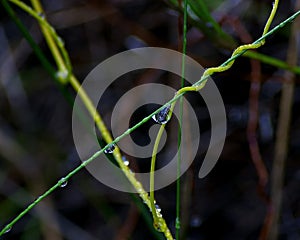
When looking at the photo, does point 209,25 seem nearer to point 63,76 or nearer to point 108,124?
point 63,76

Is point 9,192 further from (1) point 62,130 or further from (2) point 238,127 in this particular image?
(2) point 238,127

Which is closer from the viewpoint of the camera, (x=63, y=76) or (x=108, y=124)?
(x=63, y=76)

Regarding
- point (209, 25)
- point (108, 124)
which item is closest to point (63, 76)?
point (209, 25)

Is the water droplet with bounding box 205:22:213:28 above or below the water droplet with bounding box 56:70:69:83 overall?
below

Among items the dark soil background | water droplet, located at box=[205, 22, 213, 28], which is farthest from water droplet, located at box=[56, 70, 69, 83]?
the dark soil background

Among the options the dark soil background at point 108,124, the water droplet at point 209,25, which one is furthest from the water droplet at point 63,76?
the dark soil background at point 108,124

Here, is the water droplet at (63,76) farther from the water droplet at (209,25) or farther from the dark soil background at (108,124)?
the dark soil background at (108,124)

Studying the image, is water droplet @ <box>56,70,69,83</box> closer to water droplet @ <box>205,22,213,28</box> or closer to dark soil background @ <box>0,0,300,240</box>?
water droplet @ <box>205,22,213,28</box>

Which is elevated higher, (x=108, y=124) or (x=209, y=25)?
(x=108, y=124)

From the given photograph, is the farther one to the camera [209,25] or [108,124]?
[108,124]
